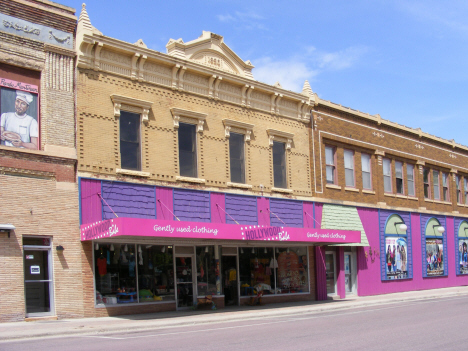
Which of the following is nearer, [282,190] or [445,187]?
[282,190]

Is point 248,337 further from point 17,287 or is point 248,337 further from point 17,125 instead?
point 17,125

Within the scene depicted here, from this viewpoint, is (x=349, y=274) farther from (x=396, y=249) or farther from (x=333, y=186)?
(x=333, y=186)

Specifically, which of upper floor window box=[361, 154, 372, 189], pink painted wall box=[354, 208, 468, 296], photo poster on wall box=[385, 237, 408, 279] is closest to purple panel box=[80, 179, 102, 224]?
pink painted wall box=[354, 208, 468, 296]

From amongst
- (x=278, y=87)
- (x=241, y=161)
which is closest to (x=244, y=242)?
(x=241, y=161)

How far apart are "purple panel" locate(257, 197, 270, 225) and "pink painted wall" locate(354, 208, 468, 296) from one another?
6880mm

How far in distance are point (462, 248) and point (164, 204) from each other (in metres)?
24.1

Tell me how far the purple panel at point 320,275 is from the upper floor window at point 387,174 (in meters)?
7.42

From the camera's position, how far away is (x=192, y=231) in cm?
1719

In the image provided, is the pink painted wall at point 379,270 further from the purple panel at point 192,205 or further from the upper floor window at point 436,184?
the purple panel at point 192,205

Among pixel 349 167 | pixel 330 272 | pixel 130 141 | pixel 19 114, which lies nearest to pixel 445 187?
pixel 349 167

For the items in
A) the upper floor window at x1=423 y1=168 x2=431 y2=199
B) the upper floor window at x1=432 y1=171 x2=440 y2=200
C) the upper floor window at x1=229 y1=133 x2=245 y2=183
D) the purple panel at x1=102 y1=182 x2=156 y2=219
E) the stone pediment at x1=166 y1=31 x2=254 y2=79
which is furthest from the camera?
the upper floor window at x1=432 y1=171 x2=440 y2=200

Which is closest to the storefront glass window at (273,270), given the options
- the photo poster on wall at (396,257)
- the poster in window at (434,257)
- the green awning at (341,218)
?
the green awning at (341,218)

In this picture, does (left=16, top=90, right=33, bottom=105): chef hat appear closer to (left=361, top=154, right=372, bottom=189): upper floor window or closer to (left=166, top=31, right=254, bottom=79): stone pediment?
(left=166, top=31, right=254, bottom=79): stone pediment

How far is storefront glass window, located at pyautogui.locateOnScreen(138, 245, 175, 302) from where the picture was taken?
18.7 m
